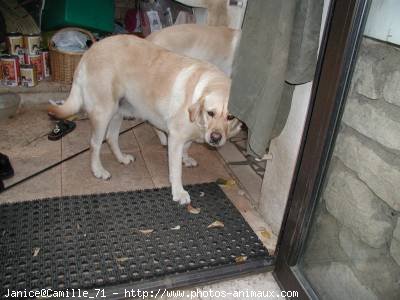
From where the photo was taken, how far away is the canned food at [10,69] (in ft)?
11.8

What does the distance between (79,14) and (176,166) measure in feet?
8.11

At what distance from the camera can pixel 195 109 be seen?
2109 millimetres

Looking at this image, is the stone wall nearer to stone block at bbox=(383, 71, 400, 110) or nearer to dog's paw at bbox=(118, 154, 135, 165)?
stone block at bbox=(383, 71, 400, 110)

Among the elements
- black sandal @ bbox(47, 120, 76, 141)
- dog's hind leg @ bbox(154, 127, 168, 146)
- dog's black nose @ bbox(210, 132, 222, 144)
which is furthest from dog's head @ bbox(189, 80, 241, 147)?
black sandal @ bbox(47, 120, 76, 141)

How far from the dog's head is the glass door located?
1.88ft

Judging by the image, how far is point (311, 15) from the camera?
154cm

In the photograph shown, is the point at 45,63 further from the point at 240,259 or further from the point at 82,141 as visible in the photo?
the point at 240,259

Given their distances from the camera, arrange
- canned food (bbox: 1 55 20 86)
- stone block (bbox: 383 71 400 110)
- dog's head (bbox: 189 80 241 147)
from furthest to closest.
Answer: canned food (bbox: 1 55 20 86), dog's head (bbox: 189 80 241 147), stone block (bbox: 383 71 400 110)

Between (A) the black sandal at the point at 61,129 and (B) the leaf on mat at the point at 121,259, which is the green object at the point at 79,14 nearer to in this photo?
(A) the black sandal at the point at 61,129

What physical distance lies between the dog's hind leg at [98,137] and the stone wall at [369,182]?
5.11ft

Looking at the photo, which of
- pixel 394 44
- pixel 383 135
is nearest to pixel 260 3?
Answer: pixel 394 44

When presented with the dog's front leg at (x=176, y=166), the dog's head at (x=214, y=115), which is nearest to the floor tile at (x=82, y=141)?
the dog's front leg at (x=176, y=166)

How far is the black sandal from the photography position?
123 inches

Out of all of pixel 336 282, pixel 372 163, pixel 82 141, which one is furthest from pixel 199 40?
pixel 336 282
